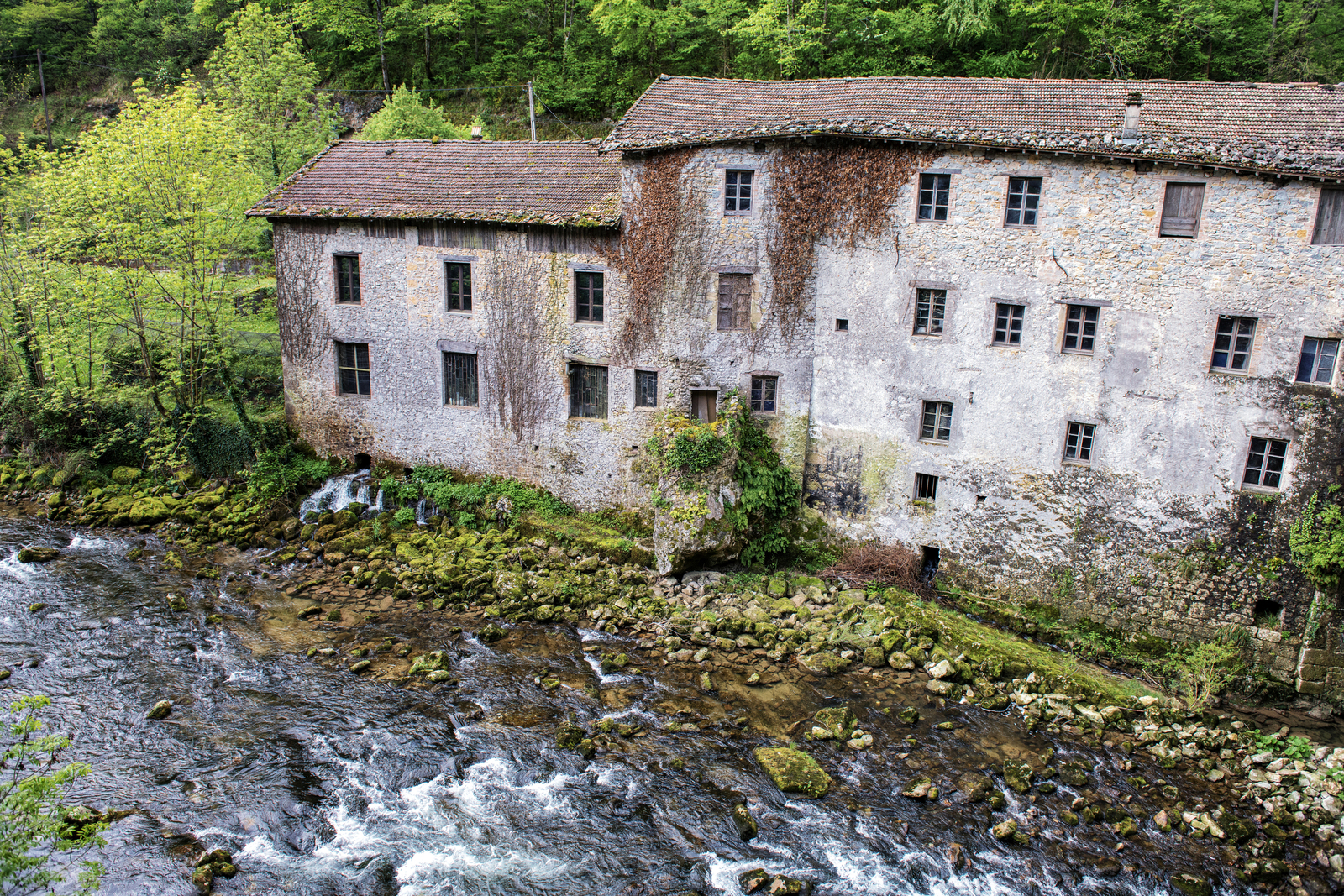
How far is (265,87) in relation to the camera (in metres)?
32.1

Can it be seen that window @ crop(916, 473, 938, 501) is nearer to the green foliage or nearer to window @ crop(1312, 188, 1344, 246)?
window @ crop(1312, 188, 1344, 246)

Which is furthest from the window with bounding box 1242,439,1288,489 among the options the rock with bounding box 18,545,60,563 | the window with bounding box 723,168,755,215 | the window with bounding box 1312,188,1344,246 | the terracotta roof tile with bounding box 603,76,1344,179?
the rock with bounding box 18,545,60,563

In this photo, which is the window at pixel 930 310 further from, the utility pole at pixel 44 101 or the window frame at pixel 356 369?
the utility pole at pixel 44 101

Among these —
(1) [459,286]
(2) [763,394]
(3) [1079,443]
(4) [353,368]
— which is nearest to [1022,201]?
(3) [1079,443]

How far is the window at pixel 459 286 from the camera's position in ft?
79.9

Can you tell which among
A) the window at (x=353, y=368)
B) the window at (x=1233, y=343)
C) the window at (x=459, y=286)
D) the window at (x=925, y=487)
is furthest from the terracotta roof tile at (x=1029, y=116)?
the window at (x=353, y=368)

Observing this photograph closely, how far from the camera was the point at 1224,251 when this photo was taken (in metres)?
17.8

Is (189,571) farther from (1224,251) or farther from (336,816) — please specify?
(1224,251)

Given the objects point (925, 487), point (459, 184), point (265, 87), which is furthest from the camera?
point (265, 87)

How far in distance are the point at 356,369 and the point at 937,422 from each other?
17.9 meters

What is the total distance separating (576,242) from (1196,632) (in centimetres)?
1877

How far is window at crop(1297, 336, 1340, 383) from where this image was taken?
1748cm

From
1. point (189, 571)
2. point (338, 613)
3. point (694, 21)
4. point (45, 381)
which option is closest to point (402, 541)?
point (338, 613)

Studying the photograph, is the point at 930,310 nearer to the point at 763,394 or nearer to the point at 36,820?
the point at 763,394
